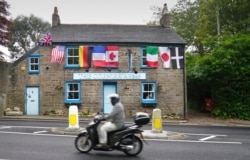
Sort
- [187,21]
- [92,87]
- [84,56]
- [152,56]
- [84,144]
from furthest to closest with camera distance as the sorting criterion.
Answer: [187,21] < [152,56] < [84,56] < [92,87] < [84,144]

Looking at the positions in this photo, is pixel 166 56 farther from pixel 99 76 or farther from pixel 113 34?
pixel 99 76

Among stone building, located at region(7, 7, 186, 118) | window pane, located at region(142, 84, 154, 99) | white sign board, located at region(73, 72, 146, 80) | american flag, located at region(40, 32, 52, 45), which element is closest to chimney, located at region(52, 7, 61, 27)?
stone building, located at region(7, 7, 186, 118)

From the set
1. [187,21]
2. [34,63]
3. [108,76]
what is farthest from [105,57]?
[187,21]

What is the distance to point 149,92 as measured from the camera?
29.4 m

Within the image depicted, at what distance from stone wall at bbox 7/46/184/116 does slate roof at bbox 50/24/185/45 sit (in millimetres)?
1126

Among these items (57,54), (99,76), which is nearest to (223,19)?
(99,76)

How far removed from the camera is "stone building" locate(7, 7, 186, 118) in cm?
2892

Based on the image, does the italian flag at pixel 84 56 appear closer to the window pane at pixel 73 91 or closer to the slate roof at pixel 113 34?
the slate roof at pixel 113 34

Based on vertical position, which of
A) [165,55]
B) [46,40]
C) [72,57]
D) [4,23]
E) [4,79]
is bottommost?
[4,79]

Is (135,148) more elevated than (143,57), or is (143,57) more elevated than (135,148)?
(143,57)

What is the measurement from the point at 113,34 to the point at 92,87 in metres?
5.01

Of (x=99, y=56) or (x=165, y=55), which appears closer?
(x=99, y=56)

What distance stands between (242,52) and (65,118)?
1391 cm

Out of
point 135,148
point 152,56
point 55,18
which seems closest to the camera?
point 135,148
